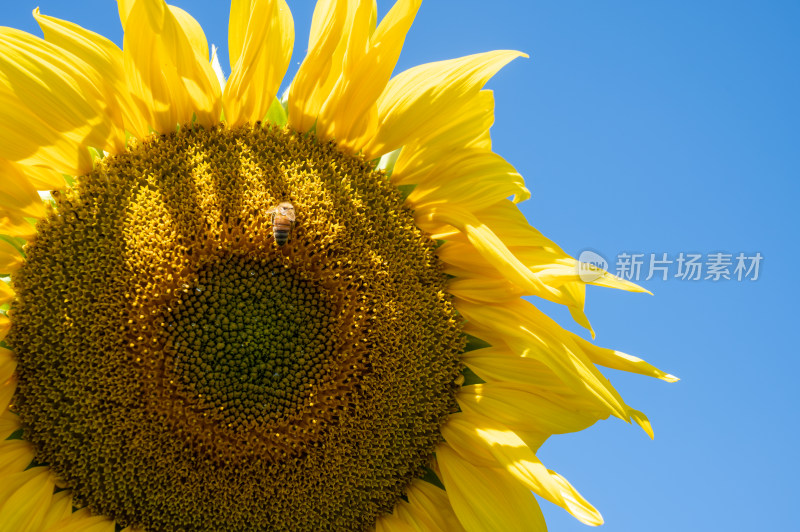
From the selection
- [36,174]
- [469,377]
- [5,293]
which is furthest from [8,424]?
[469,377]

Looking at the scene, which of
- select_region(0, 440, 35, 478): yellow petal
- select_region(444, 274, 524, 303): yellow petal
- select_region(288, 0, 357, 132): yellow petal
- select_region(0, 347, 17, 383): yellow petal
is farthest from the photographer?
select_region(444, 274, 524, 303): yellow petal

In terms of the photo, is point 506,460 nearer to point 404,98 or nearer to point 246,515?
point 246,515

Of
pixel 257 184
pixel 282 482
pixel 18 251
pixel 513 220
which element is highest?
pixel 513 220

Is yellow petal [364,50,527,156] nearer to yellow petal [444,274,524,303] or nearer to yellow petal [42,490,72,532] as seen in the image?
yellow petal [444,274,524,303]

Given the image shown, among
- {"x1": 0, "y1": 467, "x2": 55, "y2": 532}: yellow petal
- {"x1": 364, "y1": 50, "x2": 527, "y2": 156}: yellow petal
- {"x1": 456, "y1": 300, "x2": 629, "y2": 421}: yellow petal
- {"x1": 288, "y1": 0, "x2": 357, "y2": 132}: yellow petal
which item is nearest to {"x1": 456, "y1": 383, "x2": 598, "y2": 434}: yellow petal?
{"x1": 456, "y1": 300, "x2": 629, "y2": 421}: yellow petal

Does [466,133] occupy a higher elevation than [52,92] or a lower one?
higher

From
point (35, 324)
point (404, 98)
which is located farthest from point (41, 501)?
point (404, 98)

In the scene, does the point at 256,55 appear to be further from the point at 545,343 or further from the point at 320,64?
the point at 545,343
